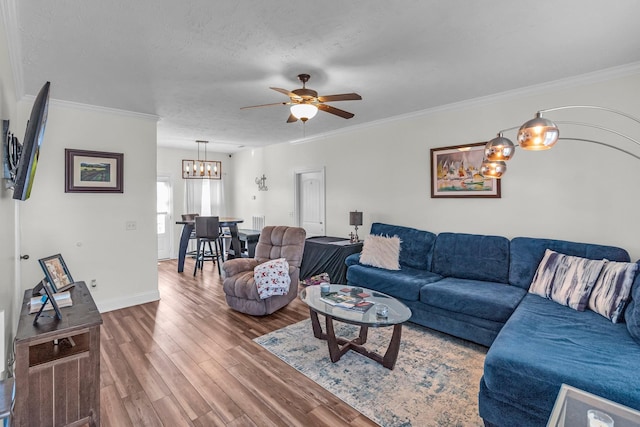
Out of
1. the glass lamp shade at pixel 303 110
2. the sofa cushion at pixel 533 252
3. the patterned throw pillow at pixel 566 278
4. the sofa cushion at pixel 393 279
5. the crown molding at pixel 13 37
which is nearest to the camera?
the crown molding at pixel 13 37

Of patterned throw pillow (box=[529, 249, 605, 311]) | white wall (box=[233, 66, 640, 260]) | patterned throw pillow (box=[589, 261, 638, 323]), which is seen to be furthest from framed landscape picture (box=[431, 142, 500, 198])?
patterned throw pillow (box=[589, 261, 638, 323])

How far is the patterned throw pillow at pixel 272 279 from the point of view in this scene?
3637 millimetres

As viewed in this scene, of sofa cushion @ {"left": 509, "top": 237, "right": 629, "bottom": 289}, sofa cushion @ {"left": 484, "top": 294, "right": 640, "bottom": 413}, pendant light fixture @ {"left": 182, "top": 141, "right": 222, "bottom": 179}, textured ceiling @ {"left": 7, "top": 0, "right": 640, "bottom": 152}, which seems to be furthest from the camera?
pendant light fixture @ {"left": 182, "top": 141, "right": 222, "bottom": 179}

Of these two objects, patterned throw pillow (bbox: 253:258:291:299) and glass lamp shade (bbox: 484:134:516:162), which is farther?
patterned throw pillow (bbox: 253:258:291:299)

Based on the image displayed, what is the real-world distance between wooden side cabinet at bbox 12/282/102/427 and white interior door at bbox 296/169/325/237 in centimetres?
421

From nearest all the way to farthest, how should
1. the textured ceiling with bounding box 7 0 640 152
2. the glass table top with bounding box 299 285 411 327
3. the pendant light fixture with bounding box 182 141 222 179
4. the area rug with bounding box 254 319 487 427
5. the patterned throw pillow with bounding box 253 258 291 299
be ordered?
the textured ceiling with bounding box 7 0 640 152, the area rug with bounding box 254 319 487 427, the glass table top with bounding box 299 285 411 327, the patterned throw pillow with bounding box 253 258 291 299, the pendant light fixture with bounding box 182 141 222 179

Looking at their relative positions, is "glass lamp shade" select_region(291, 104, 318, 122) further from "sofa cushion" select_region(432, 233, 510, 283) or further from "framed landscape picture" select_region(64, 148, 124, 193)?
"framed landscape picture" select_region(64, 148, 124, 193)

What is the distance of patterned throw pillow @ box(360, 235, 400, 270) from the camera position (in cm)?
401

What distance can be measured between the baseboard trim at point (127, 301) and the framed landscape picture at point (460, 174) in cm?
412

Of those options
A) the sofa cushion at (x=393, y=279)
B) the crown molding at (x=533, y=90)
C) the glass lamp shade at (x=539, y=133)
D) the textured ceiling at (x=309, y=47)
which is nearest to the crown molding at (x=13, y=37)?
the textured ceiling at (x=309, y=47)

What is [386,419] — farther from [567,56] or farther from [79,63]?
[79,63]

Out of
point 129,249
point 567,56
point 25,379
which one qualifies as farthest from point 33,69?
point 567,56

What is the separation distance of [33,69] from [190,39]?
1.65 m

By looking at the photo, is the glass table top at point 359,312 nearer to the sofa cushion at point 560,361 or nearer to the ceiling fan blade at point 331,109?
the sofa cushion at point 560,361
